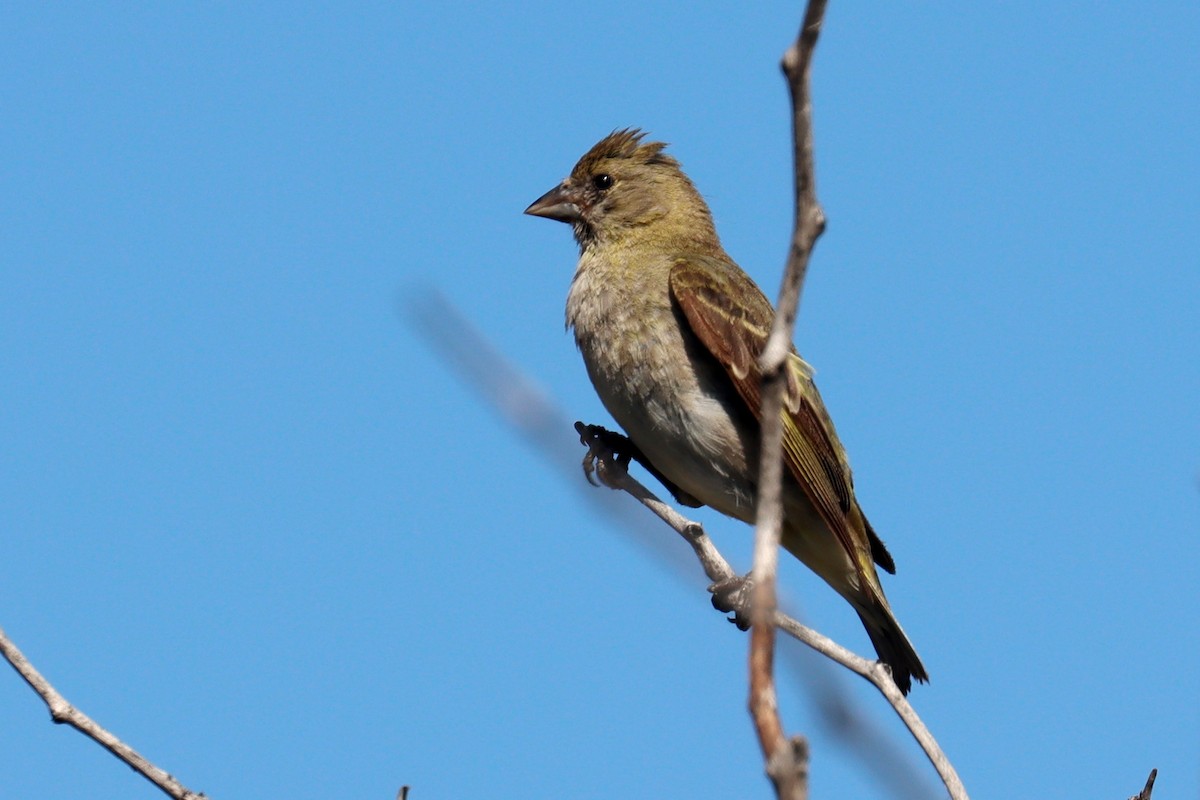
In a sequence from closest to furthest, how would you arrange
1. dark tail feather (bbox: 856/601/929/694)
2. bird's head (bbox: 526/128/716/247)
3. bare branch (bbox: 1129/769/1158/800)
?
bare branch (bbox: 1129/769/1158/800), dark tail feather (bbox: 856/601/929/694), bird's head (bbox: 526/128/716/247)

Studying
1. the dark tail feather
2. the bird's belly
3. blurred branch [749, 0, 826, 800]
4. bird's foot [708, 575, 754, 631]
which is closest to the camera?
blurred branch [749, 0, 826, 800]

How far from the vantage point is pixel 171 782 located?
323 centimetres

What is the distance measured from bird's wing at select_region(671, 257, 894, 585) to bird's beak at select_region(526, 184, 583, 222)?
41.5 inches

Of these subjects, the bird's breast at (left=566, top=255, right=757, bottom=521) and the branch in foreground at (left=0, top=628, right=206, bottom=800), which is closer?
the branch in foreground at (left=0, top=628, right=206, bottom=800)

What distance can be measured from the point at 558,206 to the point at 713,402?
2004 mm

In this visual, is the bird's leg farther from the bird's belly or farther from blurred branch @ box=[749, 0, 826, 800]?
blurred branch @ box=[749, 0, 826, 800]

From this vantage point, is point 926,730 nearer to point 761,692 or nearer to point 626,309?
point 761,692

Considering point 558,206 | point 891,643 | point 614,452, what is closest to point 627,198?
point 558,206

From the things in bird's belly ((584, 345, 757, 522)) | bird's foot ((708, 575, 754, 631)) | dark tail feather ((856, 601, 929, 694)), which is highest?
bird's belly ((584, 345, 757, 522))

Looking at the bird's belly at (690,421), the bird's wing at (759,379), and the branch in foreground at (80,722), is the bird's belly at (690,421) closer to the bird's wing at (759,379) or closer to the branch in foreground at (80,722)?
the bird's wing at (759,379)

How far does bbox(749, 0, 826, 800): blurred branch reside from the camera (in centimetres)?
168

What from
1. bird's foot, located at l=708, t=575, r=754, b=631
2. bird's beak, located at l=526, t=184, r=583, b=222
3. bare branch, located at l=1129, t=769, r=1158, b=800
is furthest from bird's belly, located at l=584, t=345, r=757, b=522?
bare branch, located at l=1129, t=769, r=1158, b=800

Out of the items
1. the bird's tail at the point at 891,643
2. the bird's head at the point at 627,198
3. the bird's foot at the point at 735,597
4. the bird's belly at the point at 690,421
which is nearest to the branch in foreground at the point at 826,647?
the bird's foot at the point at 735,597

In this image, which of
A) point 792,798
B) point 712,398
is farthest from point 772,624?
point 712,398
